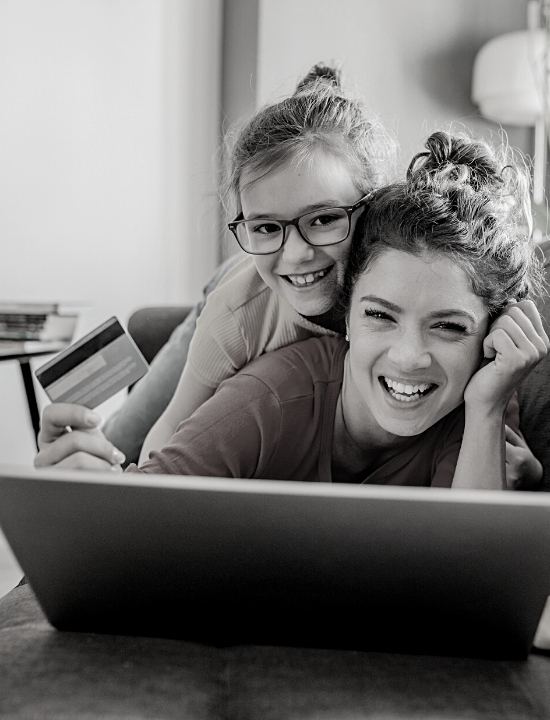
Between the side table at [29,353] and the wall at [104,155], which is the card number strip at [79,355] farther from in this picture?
the wall at [104,155]

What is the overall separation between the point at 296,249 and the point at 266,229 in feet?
0.25

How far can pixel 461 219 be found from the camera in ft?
3.28

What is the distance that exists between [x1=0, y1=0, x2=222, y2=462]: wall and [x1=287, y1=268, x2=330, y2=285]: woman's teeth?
4.99ft

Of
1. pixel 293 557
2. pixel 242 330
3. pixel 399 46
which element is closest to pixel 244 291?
pixel 242 330

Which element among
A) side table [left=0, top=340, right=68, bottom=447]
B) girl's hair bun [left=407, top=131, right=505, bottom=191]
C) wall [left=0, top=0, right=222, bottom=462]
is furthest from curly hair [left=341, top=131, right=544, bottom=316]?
wall [left=0, top=0, right=222, bottom=462]

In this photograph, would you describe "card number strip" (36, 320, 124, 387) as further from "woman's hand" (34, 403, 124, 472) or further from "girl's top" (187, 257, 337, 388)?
"girl's top" (187, 257, 337, 388)

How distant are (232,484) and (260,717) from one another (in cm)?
20

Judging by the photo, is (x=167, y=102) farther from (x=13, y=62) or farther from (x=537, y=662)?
(x=537, y=662)

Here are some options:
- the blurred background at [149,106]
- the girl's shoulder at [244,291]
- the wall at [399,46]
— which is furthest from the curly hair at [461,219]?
the wall at [399,46]

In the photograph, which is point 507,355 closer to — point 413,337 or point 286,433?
point 413,337

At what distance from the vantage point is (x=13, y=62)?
2.43 metres

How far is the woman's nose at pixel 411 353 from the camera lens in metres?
0.98

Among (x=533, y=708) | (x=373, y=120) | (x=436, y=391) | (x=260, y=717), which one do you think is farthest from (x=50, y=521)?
(x=373, y=120)

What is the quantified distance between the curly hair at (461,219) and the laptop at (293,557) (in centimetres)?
46
